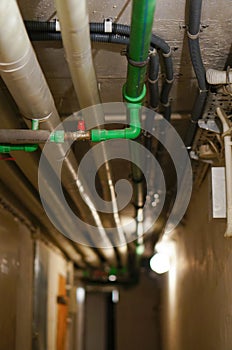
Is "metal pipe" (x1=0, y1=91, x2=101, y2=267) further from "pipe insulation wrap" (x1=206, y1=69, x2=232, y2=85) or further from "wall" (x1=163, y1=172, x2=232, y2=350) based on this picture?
"wall" (x1=163, y1=172, x2=232, y2=350)

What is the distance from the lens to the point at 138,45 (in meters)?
1.85

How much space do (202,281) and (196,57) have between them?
2023mm

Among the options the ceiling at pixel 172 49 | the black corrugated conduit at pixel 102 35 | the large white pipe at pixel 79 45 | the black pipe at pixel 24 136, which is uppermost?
the ceiling at pixel 172 49

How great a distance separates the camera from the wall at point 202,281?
113 inches

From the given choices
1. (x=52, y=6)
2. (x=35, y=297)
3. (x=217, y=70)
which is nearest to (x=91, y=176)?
(x=217, y=70)

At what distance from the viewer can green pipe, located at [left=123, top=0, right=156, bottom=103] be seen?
5.39ft

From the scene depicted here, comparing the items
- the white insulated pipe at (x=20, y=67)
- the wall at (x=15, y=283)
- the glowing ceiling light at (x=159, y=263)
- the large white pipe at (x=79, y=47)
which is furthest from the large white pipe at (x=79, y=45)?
the glowing ceiling light at (x=159, y=263)

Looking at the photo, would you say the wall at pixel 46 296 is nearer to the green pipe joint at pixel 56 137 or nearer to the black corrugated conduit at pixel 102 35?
the green pipe joint at pixel 56 137

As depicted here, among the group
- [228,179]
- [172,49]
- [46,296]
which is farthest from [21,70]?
[46,296]

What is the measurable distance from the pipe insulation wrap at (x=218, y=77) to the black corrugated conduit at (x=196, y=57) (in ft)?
0.11

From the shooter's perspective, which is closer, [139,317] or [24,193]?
[24,193]

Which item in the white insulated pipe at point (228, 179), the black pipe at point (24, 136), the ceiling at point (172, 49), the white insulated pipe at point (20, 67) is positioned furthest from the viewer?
the white insulated pipe at point (228, 179)

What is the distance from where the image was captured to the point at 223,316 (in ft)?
9.52

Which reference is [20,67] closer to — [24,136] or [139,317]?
[24,136]
